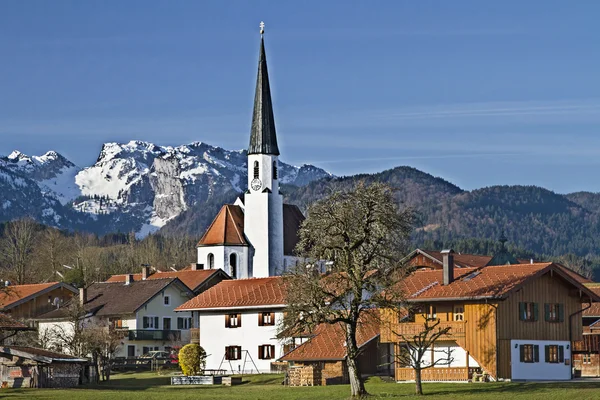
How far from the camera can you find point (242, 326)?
81688 mm

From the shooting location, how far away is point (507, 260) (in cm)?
10569

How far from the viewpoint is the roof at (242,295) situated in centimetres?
8069

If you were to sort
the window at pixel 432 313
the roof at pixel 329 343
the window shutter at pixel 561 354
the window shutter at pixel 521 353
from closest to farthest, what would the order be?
the window shutter at pixel 521 353, the window at pixel 432 313, the roof at pixel 329 343, the window shutter at pixel 561 354

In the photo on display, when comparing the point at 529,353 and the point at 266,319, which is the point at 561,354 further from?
the point at 266,319

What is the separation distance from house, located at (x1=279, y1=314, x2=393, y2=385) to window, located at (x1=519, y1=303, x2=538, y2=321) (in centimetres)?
730

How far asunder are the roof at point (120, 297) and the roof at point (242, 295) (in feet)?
49.4

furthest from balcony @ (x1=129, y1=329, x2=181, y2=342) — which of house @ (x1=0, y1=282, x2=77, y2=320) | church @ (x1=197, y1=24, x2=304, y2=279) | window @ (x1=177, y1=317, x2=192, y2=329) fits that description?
church @ (x1=197, y1=24, x2=304, y2=279)

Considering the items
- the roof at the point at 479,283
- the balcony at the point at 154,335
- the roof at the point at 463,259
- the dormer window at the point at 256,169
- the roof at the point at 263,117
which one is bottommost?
the balcony at the point at 154,335

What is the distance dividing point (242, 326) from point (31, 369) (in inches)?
782

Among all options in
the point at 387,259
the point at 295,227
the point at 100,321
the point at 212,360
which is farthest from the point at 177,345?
the point at 387,259

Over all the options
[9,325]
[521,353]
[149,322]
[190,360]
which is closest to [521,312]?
[521,353]

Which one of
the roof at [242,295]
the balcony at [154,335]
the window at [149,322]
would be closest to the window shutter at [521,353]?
the roof at [242,295]

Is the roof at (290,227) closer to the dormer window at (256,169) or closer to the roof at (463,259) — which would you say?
the dormer window at (256,169)

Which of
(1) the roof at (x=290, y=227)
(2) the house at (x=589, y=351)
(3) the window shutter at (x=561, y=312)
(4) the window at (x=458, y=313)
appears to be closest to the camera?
(4) the window at (x=458, y=313)
